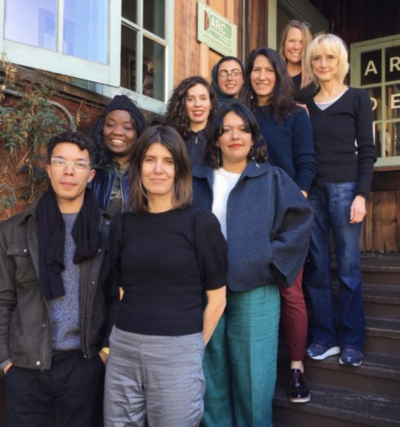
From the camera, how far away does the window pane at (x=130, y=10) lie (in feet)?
11.5

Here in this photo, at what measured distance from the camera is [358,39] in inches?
220

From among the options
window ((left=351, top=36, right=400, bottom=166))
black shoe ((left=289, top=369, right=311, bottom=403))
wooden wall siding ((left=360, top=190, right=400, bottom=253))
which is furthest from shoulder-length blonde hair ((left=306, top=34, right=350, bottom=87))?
window ((left=351, top=36, right=400, bottom=166))

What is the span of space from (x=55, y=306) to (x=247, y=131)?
1.12 m

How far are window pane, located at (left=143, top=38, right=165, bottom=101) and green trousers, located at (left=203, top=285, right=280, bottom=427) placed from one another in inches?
82.9

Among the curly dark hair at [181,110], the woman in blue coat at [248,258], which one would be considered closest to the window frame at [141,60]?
the curly dark hair at [181,110]

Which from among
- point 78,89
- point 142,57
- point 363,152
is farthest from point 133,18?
point 363,152

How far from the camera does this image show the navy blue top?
2.55 m

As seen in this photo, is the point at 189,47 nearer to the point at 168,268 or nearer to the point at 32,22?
the point at 32,22

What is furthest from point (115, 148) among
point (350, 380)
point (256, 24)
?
point (256, 24)

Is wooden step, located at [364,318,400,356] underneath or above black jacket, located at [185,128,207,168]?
underneath

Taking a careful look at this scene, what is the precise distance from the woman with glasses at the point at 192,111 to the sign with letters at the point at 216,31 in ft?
4.66

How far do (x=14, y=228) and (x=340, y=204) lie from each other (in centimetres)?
166

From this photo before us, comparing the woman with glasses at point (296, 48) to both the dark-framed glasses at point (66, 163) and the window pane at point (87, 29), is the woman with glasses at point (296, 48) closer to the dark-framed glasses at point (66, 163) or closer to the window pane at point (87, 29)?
the window pane at point (87, 29)

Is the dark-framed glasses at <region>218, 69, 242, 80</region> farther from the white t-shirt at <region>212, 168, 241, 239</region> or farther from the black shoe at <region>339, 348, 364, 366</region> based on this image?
the black shoe at <region>339, 348, 364, 366</region>
